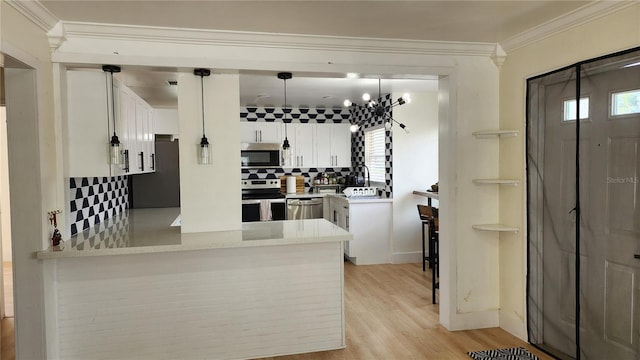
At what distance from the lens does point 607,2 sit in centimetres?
242

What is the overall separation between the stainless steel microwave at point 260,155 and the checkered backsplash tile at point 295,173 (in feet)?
1.31

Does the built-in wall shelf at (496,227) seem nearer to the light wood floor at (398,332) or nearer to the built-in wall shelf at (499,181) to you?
the built-in wall shelf at (499,181)

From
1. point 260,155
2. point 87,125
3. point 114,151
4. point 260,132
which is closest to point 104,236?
point 114,151

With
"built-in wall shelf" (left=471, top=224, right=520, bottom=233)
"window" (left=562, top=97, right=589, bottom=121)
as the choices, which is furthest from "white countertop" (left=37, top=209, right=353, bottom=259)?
"window" (left=562, top=97, right=589, bottom=121)

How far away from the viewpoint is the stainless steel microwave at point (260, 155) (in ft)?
21.0

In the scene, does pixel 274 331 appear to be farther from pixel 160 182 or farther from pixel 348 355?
pixel 160 182

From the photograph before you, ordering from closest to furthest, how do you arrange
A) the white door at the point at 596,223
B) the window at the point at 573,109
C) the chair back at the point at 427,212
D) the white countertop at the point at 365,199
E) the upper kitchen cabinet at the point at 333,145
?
1. the white door at the point at 596,223
2. the window at the point at 573,109
3. the chair back at the point at 427,212
4. the white countertop at the point at 365,199
5. the upper kitchen cabinet at the point at 333,145

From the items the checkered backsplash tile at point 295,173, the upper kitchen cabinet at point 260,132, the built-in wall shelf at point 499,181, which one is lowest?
the built-in wall shelf at point 499,181

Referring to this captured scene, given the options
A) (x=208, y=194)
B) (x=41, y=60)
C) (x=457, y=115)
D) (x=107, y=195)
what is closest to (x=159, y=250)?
(x=208, y=194)

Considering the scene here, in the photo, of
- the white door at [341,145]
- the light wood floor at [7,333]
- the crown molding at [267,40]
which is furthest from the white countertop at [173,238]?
the white door at [341,145]

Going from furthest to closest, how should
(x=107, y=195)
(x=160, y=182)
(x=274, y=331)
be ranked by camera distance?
(x=160, y=182), (x=107, y=195), (x=274, y=331)

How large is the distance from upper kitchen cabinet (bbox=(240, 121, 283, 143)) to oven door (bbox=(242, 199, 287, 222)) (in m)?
1.05

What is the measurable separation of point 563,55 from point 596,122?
558 mm

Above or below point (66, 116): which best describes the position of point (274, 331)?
below
